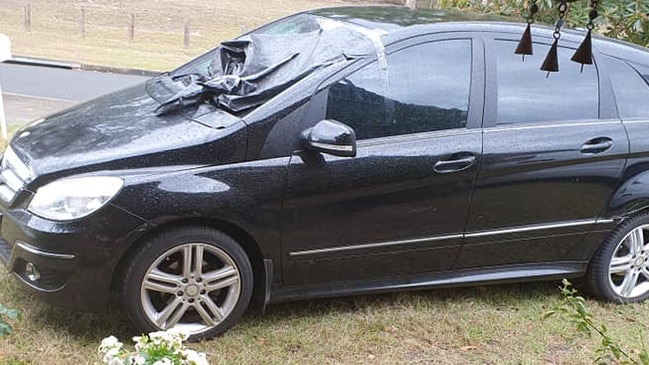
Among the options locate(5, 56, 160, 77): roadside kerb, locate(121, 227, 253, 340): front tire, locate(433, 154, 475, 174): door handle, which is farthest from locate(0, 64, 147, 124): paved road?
locate(433, 154, 475, 174): door handle

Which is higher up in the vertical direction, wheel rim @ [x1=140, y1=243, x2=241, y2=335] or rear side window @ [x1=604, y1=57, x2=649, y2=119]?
rear side window @ [x1=604, y1=57, x2=649, y2=119]

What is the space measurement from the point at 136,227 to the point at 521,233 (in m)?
2.18

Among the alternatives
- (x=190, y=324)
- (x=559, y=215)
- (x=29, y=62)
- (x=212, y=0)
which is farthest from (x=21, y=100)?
(x=212, y=0)

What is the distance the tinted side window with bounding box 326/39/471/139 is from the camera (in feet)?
12.0

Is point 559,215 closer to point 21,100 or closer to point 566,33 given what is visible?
point 566,33

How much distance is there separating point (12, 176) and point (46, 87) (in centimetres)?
881

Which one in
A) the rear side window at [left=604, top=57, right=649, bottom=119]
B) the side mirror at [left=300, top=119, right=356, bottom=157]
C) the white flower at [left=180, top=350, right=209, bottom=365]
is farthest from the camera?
the rear side window at [left=604, top=57, right=649, bottom=119]

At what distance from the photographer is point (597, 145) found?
406 cm

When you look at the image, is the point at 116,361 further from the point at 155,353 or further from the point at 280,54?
the point at 280,54

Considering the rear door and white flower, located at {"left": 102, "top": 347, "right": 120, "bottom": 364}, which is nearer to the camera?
white flower, located at {"left": 102, "top": 347, "right": 120, "bottom": 364}

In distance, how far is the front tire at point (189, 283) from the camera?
331cm

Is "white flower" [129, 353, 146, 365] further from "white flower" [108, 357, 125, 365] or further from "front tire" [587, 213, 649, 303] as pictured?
"front tire" [587, 213, 649, 303]

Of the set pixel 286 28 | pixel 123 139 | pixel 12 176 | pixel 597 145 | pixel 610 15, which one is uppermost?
pixel 610 15

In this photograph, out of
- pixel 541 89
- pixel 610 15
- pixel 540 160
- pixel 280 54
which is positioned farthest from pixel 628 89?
pixel 610 15
